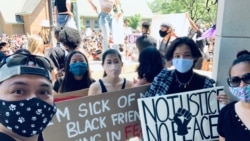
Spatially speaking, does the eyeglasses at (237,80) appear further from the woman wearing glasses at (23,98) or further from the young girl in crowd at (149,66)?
the woman wearing glasses at (23,98)

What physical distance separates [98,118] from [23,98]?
143 cm

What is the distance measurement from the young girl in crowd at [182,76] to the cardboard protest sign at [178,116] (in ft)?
0.26

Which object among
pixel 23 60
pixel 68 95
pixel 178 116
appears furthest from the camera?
pixel 68 95

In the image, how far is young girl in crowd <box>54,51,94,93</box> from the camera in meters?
3.28

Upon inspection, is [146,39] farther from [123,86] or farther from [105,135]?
[105,135]

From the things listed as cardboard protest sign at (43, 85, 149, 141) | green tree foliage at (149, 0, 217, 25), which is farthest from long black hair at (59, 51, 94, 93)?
green tree foliage at (149, 0, 217, 25)

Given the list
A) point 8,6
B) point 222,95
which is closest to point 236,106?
point 222,95

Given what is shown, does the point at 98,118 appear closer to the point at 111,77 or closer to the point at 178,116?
the point at 111,77

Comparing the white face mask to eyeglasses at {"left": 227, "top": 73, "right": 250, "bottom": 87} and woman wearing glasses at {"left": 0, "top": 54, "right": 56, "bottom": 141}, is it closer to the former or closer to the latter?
eyeglasses at {"left": 227, "top": 73, "right": 250, "bottom": 87}

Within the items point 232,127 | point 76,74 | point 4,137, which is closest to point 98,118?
point 76,74

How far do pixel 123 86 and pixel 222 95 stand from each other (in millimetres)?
1057

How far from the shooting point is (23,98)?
55.1 inches

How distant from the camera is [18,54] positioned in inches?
60.7

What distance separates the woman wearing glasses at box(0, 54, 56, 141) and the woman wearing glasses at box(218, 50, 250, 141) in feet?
4.36
